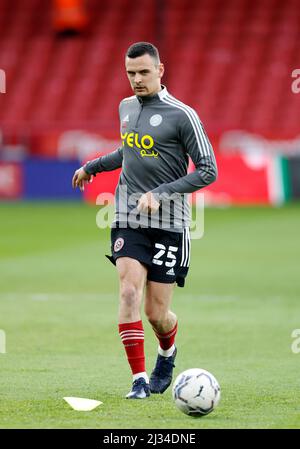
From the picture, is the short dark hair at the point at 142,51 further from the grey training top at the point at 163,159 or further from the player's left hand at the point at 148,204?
the player's left hand at the point at 148,204

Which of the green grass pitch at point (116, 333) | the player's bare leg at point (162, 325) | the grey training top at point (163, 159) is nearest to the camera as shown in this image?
the green grass pitch at point (116, 333)

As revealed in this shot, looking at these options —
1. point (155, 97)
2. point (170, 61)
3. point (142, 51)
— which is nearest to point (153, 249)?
point (155, 97)

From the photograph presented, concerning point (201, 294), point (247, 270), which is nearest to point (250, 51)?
point (247, 270)

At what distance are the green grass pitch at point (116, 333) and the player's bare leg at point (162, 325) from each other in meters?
0.23

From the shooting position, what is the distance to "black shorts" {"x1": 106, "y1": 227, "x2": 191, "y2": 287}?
746cm

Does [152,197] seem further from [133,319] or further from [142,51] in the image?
[142,51]

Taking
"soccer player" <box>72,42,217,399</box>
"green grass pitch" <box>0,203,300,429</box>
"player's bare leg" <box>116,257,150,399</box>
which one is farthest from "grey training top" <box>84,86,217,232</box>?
"green grass pitch" <box>0,203,300,429</box>

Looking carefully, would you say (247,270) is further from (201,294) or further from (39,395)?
(39,395)

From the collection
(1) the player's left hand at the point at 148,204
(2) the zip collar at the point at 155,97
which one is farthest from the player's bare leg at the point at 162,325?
(2) the zip collar at the point at 155,97

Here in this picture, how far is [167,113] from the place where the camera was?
296 inches

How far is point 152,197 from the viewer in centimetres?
726

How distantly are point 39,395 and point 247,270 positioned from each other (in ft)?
30.5

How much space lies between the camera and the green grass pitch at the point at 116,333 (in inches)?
262

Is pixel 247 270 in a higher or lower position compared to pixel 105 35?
lower
